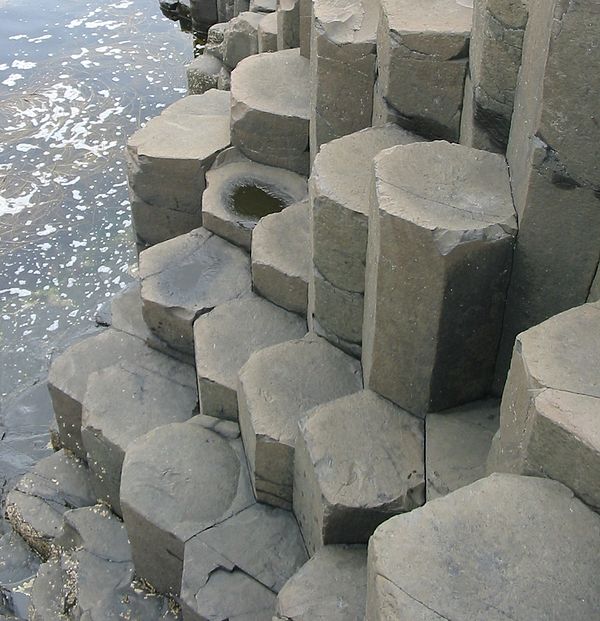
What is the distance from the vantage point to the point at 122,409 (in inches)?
149

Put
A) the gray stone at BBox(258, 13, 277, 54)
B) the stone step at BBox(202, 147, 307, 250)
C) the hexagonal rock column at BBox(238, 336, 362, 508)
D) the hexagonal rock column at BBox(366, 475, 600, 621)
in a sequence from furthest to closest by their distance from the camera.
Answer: the gray stone at BBox(258, 13, 277, 54), the stone step at BBox(202, 147, 307, 250), the hexagonal rock column at BBox(238, 336, 362, 508), the hexagonal rock column at BBox(366, 475, 600, 621)

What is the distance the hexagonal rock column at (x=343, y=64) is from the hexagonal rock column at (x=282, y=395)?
0.97 meters

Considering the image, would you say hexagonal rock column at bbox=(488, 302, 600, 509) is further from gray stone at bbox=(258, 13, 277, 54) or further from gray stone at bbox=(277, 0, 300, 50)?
gray stone at bbox=(258, 13, 277, 54)

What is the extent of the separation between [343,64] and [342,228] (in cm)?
92

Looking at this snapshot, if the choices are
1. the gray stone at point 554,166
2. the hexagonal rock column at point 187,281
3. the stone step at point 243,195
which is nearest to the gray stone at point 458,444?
the gray stone at point 554,166

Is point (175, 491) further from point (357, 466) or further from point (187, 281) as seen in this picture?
point (187, 281)

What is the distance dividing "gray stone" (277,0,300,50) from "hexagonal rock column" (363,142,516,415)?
85.5 inches

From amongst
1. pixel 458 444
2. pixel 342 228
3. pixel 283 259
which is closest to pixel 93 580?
pixel 283 259

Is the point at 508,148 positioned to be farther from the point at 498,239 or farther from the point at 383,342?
the point at 383,342

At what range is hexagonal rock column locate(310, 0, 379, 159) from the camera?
349 cm

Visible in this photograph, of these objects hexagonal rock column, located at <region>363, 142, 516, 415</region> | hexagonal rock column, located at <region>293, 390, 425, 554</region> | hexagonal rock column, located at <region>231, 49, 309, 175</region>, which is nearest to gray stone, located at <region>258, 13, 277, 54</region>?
hexagonal rock column, located at <region>231, 49, 309, 175</region>

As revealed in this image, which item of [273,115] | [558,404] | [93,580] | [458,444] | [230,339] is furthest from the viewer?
[273,115]

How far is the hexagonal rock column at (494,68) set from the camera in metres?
2.59

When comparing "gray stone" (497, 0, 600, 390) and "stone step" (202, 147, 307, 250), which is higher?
"gray stone" (497, 0, 600, 390)
